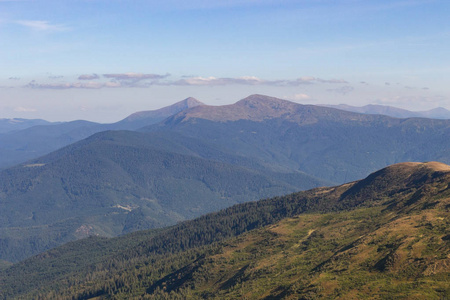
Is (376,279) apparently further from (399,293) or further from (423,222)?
(423,222)

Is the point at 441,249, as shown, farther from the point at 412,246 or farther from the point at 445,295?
the point at 445,295

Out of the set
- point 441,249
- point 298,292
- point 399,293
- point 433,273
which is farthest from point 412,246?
point 298,292

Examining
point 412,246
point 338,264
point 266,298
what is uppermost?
point 412,246

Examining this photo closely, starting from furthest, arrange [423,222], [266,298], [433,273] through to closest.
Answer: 1. [423,222]
2. [266,298]
3. [433,273]

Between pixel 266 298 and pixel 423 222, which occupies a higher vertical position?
pixel 423 222

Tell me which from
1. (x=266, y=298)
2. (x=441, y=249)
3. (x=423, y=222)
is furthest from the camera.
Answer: (x=423, y=222)

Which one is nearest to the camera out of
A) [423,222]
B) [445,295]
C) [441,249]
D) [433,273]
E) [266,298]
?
[445,295]

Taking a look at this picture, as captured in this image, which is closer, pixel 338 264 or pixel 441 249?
pixel 441 249

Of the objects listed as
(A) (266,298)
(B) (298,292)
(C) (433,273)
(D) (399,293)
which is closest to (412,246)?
(C) (433,273)

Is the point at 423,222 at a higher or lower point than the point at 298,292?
higher
